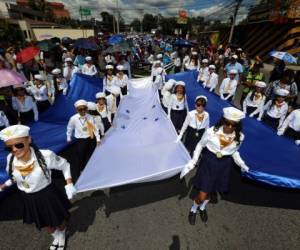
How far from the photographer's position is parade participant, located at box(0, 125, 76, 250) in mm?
2342

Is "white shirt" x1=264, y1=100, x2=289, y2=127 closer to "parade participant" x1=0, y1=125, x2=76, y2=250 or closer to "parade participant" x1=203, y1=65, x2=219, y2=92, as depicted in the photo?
"parade participant" x1=203, y1=65, x2=219, y2=92

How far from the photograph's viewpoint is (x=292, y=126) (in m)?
4.57

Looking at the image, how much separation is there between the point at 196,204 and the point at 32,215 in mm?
2458

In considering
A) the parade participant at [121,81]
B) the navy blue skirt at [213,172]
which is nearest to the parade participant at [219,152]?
the navy blue skirt at [213,172]

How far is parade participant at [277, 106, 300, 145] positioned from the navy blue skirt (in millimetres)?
2199

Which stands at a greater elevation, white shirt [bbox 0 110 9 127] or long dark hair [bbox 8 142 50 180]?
long dark hair [bbox 8 142 50 180]

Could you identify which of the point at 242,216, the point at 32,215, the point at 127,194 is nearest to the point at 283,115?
the point at 242,216

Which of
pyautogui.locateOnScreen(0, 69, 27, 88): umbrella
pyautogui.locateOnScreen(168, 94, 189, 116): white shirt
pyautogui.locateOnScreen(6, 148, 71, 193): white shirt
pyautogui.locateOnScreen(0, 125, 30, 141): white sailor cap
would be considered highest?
pyautogui.locateOnScreen(0, 125, 30, 141): white sailor cap

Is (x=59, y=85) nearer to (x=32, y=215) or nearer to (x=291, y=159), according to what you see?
(x=32, y=215)

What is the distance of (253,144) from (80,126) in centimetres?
353

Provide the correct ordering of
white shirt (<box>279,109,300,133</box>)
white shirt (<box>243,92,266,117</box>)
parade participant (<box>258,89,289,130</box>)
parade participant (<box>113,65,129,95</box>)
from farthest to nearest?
parade participant (<box>113,65,129,95</box>) < white shirt (<box>243,92,266,117</box>) < parade participant (<box>258,89,289,130</box>) < white shirt (<box>279,109,300,133</box>)

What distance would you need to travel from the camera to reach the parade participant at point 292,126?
4.49 m

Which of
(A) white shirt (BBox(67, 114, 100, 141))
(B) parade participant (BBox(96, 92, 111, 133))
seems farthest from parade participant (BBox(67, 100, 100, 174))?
A: (B) parade participant (BBox(96, 92, 111, 133))

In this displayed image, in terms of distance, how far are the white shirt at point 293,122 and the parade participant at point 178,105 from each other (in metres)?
2.24
